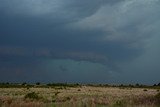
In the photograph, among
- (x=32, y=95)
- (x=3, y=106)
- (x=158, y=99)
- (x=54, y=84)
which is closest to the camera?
(x=3, y=106)

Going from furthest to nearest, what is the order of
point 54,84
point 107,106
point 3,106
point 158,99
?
point 54,84 → point 158,99 → point 107,106 → point 3,106

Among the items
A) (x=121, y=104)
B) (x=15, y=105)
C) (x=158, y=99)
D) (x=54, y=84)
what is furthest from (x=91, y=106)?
(x=54, y=84)

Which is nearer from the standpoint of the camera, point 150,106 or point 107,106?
point 150,106

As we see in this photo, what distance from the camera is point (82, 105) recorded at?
25.6 metres

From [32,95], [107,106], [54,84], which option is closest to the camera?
[107,106]

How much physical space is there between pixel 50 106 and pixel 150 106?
679cm

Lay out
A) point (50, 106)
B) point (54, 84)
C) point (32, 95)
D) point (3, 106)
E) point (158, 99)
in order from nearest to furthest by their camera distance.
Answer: point (3, 106) → point (50, 106) → point (158, 99) → point (32, 95) → point (54, 84)

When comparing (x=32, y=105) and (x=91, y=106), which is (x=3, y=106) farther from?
(x=91, y=106)

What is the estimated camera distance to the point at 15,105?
2512cm

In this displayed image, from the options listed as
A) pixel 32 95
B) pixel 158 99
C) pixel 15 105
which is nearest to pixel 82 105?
pixel 15 105

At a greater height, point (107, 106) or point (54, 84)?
point (54, 84)

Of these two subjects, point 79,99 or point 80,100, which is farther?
point 79,99

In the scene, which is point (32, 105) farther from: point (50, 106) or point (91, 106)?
point (91, 106)

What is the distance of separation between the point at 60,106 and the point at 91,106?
208 centimetres
